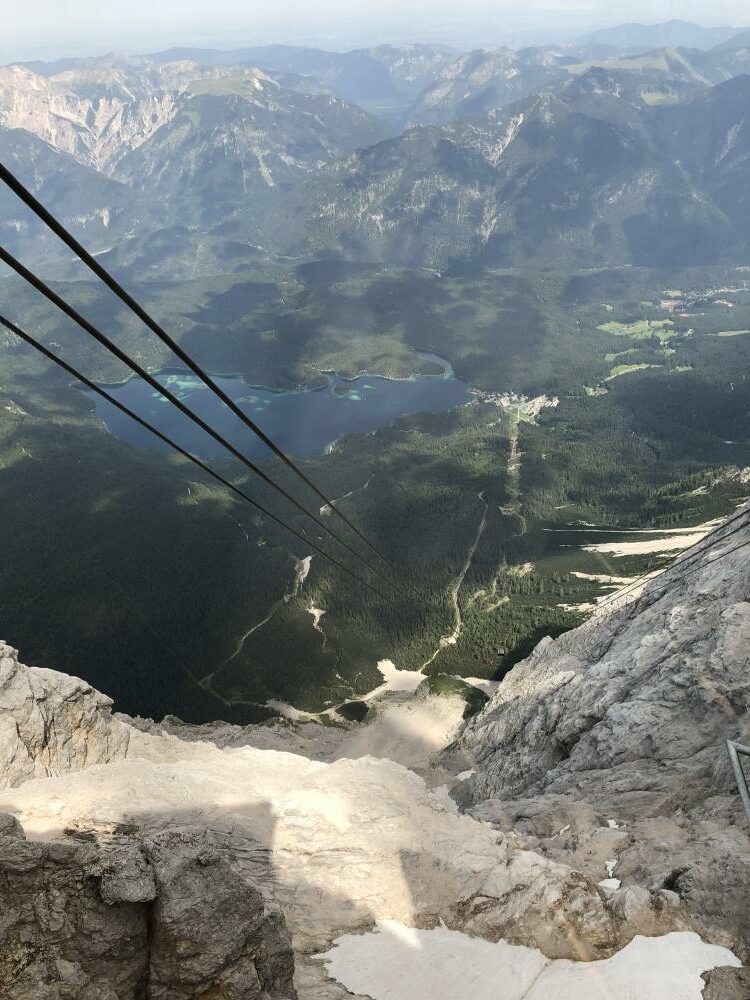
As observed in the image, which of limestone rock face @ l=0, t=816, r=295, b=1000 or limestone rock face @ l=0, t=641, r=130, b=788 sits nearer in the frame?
limestone rock face @ l=0, t=816, r=295, b=1000

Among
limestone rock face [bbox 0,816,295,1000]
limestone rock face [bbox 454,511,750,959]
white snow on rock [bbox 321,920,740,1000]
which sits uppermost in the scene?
limestone rock face [bbox 0,816,295,1000]

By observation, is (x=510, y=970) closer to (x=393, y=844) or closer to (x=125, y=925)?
(x=393, y=844)

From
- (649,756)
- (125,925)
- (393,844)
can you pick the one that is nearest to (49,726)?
(393,844)

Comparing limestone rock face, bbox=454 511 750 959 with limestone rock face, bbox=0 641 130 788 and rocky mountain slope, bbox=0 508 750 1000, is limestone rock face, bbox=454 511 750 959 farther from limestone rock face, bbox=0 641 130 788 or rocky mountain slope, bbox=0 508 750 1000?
limestone rock face, bbox=0 641 130 788

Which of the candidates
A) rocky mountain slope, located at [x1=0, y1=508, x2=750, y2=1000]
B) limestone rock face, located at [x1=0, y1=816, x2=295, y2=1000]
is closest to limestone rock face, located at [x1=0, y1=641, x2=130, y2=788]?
rocky mountain slope, located at [x1=0, y1=508, x2=750, y2=1000]

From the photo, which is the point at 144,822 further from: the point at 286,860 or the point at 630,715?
the point at 630,715

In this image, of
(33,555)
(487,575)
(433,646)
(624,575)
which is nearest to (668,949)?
(433,646)

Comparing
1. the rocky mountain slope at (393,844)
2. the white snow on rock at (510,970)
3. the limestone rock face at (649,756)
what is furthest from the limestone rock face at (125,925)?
the limestone rock face at (649,756)

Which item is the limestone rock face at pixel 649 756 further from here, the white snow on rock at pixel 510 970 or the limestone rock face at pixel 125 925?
the limestone rock face at pixel 125 925
